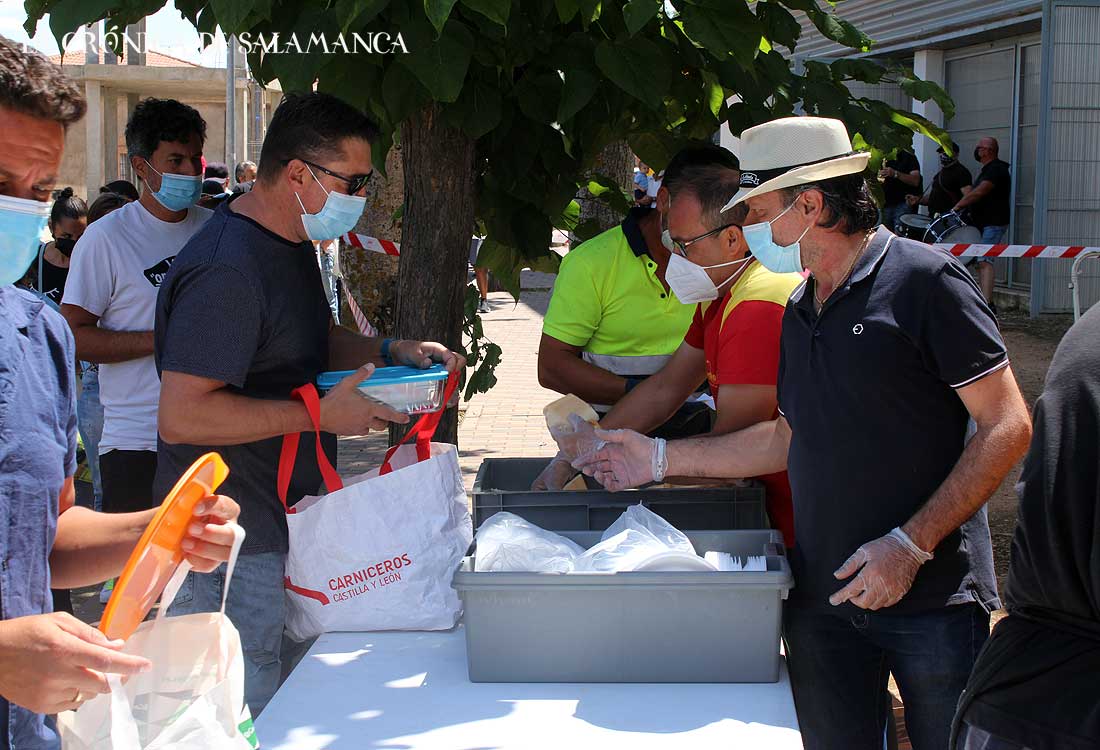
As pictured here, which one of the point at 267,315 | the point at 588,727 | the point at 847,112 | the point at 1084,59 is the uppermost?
the point at 1084,59

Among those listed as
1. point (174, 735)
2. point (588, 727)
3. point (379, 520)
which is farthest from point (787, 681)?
point (174, 735)

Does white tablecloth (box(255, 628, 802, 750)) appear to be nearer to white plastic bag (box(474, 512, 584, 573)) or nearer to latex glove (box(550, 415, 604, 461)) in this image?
white plastic bag (box(474, 512, 584, 573))

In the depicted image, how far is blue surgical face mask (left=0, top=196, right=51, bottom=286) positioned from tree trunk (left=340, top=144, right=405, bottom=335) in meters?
6.35

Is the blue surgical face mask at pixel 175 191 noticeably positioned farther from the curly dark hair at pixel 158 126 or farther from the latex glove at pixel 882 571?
the latex glove at pixel 882 571

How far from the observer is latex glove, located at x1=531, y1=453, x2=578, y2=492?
2979 mm

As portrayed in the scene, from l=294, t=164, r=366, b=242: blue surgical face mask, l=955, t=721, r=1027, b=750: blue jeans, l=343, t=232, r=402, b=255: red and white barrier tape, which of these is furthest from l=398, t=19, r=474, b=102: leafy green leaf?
l=343, t=232, r=402, b=255: red and white barrier tape

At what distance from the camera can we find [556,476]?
118 inches

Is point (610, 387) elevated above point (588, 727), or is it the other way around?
point (610, 387)

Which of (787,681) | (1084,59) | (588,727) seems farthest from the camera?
(1084,59)

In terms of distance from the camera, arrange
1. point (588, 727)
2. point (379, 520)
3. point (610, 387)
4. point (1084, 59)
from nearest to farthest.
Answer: point (588, 727) < point (379, 520) < point (610, 387) < point (1084, 59)

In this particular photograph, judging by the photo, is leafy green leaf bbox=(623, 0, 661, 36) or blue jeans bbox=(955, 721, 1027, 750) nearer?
blue jeans bbox=(955, 721, 1027, 750)

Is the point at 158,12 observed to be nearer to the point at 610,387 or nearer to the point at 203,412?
the point at 203,412

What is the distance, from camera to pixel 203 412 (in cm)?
252

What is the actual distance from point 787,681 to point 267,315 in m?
1.38
